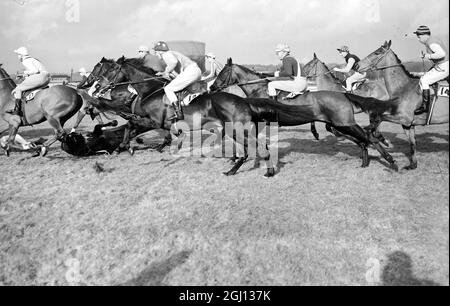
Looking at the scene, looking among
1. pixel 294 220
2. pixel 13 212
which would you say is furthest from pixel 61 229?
pixel 294 220

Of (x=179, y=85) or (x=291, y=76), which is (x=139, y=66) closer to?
(x=179, y=85)

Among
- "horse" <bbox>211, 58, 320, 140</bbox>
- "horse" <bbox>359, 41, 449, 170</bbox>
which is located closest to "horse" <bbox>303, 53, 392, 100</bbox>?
"horse" <bbox>211, 58, 320, 140</bbox>

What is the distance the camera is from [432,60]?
20.9 feet

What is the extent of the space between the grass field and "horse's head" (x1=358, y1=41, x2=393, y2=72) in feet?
6.94

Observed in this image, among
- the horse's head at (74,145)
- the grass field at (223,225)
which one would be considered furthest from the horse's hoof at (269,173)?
the horse's head at (74,145)

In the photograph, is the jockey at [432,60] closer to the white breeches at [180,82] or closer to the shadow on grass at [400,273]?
the shadow on grass at [400,273]

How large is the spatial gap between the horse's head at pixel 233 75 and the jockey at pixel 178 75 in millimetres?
1756

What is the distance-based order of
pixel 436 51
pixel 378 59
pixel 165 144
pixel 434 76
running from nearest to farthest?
pixel 436 51 < pixel 434 76 < pixel 378 59 < pixel 165 144

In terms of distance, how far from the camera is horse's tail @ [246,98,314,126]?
6.25 metres

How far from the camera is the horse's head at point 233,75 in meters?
9.22

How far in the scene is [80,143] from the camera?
7.89 metres

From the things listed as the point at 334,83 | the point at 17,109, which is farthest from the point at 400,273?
the point at 17,109

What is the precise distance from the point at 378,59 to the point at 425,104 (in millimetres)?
1566
